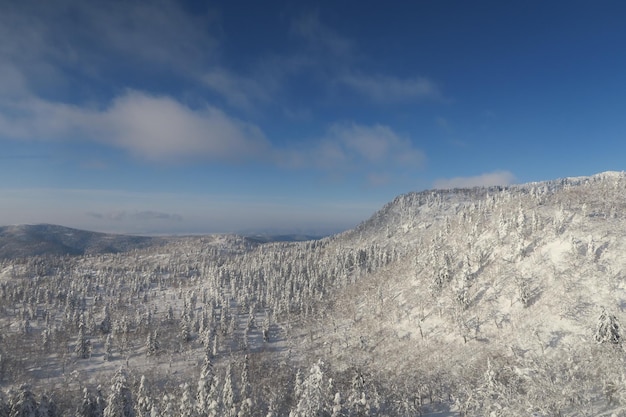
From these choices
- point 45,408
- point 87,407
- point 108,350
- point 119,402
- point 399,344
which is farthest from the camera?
point 108,350

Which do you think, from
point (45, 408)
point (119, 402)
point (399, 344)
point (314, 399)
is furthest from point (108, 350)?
point (314, 399)

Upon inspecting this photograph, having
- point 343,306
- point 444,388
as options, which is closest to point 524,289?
point 444,388

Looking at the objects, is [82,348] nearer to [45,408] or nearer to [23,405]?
[45,408]

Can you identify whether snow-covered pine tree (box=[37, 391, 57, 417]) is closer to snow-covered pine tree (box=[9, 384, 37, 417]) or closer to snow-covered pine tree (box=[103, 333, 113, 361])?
snow-covered pine tree (box=[9, 384, 37, 417])

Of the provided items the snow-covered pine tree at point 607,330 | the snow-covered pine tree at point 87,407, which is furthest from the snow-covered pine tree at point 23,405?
the snow-covered pine tree at point 607,330

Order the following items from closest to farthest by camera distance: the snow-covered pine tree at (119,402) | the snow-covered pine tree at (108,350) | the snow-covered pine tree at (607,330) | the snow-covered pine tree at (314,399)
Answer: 1. the snow-covered pine tree at (607,330)
2. the snow-covered pine tree at (314,399)
3. the snow-covered pine tree at (119,402)
4. the snow-covered pine tree at (108,350)

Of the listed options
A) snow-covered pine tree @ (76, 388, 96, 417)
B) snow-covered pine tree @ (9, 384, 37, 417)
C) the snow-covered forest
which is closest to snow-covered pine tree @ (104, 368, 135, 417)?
the snow-covered forest

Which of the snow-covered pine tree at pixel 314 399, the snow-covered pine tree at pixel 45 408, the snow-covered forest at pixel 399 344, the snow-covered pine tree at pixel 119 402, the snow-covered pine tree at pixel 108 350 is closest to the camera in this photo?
the snow-covered pine tree at pixel 314 399

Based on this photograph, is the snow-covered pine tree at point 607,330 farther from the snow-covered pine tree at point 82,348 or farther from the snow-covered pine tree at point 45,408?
the snow-covered pine tree at point 82,348

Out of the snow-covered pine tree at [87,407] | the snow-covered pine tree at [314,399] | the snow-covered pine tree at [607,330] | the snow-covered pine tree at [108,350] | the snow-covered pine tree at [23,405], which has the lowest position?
the snow-covered pine tree at [108,350]

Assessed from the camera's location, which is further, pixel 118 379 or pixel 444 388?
pixel 444 388

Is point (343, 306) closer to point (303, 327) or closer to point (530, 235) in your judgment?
point (303, 327)
